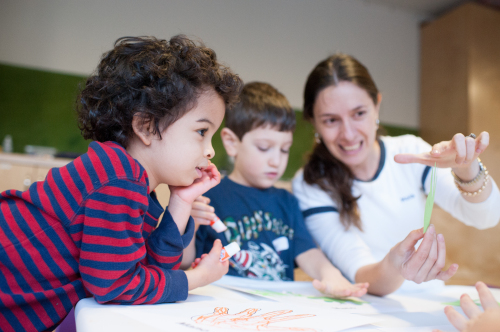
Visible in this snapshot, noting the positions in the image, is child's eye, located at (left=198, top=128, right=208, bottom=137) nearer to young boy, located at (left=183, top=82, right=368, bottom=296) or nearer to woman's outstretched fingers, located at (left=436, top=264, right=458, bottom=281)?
young boy, located at (left=183, top=82, right=368, bottom=296)

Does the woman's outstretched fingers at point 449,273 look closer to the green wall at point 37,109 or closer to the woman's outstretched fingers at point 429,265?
the woman's outstretched fingers at point 429,265

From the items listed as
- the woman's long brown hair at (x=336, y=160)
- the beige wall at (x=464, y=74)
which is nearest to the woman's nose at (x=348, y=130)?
the woman's long brown hair at (x=336, y=160)

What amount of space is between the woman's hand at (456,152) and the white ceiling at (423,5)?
12.9 feet

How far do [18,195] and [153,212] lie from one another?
222mm

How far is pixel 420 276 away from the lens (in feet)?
2.45

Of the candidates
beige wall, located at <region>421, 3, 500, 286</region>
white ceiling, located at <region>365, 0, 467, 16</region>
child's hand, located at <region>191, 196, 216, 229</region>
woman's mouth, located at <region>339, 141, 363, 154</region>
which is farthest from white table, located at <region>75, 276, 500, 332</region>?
white ceiling, located at <region>365, 0, 467, 16</region>

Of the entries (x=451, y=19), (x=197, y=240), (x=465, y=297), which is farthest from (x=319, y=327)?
(x=451, y=19)

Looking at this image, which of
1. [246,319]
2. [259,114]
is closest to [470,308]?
[246,319]

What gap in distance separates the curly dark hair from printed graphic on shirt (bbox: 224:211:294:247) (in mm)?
450

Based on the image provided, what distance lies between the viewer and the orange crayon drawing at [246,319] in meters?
0.51

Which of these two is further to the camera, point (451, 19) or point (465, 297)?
point (451, 19)

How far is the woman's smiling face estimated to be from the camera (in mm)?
1228

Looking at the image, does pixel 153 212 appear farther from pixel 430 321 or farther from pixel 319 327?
pixel 430 321

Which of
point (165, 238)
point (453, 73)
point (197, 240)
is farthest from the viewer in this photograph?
point (453, 73)
